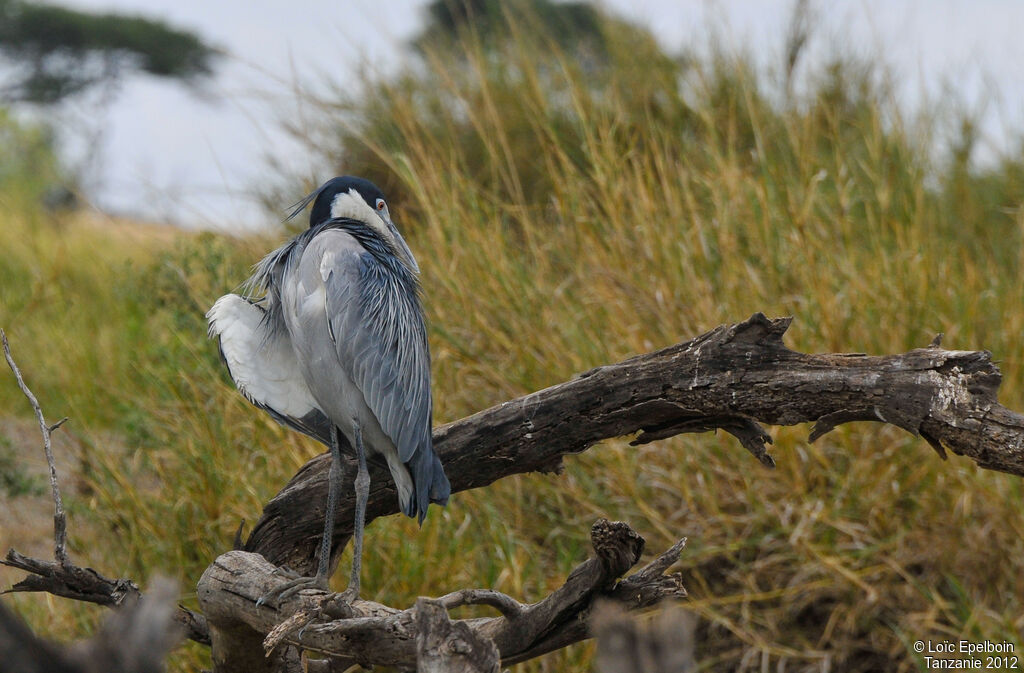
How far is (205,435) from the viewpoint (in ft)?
13.1

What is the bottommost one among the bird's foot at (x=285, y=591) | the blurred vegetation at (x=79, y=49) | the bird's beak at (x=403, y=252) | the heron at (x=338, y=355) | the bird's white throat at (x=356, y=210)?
the bird's foot at (x=285, y=591)

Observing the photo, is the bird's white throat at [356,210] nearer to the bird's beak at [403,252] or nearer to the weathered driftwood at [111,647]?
the bird's beak at [403,252]

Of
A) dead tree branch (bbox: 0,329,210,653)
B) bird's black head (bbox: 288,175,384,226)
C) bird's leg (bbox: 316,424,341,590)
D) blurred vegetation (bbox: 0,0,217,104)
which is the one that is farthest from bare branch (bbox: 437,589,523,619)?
blurred vegetation (bbox: 0,0,217,104)

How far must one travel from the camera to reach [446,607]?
1958 millimetres

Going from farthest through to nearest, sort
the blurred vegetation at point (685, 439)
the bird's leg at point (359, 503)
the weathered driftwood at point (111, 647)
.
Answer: the blurred vegetation at point (685, 439) < the bird's leg at point (359, 503) < the weathered driftwood at point (111, 647)

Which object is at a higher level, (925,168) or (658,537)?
(925,168)

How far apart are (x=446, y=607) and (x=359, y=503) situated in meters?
0.68

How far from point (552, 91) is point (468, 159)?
24.6 inches

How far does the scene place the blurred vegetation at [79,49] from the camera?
16.2 meters

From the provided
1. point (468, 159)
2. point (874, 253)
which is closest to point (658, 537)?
point (874, 253)

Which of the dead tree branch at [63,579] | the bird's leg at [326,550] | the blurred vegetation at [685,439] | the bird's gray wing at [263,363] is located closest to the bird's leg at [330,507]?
the bird's leg at [326,550]

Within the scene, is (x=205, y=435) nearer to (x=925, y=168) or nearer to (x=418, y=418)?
(x=418, y=418)

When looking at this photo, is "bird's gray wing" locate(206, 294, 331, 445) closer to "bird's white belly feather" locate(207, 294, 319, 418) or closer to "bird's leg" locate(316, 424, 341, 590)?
"bird's white belly feather" locate(207, 294, 319, 418)

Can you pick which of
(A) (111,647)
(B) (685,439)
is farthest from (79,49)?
(A) (111,647)
